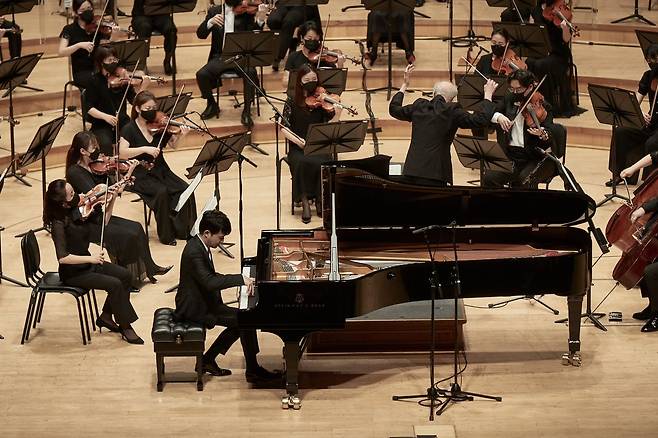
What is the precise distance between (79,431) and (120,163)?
109 inches

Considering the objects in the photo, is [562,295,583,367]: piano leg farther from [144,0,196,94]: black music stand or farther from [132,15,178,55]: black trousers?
[132,15,178,55]: black trousers

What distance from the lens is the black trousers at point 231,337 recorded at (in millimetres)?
8117

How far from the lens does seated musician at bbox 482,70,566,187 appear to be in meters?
10.3

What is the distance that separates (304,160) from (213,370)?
3.13 meters

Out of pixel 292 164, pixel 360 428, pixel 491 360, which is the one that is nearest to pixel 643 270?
pixel 491 360

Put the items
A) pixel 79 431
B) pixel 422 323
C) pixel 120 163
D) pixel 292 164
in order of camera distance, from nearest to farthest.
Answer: pixel 79 431, pixel 422 323, pixel 120 163, pixel 292 164

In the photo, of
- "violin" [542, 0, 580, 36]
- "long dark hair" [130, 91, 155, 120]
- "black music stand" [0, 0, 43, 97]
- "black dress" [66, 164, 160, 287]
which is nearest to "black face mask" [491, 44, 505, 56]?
"violin" [542, 0, 580, 36]

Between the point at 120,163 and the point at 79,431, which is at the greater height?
the point at 120,163

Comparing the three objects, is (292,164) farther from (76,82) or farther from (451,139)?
(76,82)

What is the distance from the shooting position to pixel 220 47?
13242 millimetres

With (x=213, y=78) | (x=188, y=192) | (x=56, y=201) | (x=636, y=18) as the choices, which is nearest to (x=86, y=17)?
(x=213, y=78)

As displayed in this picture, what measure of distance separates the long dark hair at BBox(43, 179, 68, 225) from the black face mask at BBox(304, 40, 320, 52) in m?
3.93

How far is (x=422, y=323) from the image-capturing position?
855 cm

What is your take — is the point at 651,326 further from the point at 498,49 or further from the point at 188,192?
the point at 498,49
